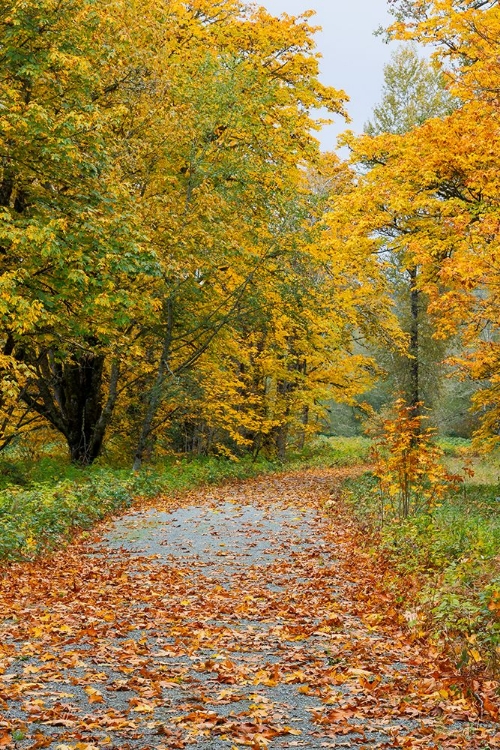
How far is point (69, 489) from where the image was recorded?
13.7 m

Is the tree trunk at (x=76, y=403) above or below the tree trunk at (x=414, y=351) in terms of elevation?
below

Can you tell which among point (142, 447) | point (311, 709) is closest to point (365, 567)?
point (311, 709)

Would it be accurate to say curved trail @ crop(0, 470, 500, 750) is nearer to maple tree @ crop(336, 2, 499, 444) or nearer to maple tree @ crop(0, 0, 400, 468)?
maple tree @ crop(0, 0, 400, 468)

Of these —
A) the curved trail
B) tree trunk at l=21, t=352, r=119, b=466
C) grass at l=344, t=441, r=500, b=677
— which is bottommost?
the curved trail

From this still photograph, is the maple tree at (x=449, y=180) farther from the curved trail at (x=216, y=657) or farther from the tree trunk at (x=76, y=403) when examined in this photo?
the tree trunk at (x=76, y=403)

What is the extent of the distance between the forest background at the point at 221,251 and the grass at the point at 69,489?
0.08 meters

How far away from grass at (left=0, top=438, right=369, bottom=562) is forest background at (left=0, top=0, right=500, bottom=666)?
0.08m

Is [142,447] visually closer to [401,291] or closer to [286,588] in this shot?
[286,588]

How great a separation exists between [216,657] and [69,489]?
790 centimetres

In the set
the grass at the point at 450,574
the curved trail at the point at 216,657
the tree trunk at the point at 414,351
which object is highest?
the tree trunk at the point at 414,351

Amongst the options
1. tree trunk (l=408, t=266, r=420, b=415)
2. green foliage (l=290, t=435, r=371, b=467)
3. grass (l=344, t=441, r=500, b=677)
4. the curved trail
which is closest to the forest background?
grass (l=344, t=441, r=500, b=677)

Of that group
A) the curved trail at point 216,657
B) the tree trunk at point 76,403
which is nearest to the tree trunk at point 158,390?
the tree trunk at point 76,403

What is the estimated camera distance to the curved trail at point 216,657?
187 inches

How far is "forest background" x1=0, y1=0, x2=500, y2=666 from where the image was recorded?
11180 mm
